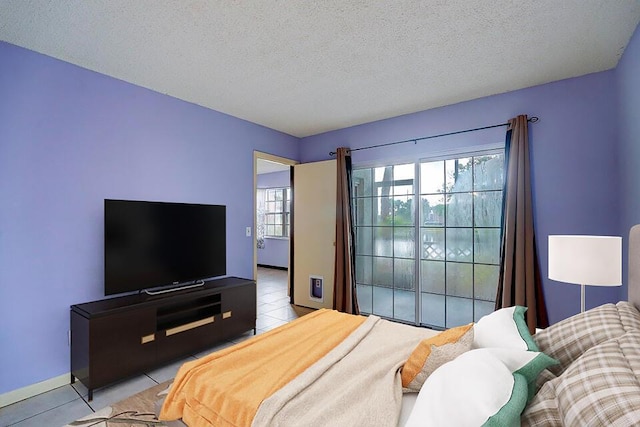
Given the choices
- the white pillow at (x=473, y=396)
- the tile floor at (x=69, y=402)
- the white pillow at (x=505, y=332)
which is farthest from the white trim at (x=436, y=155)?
the tile floor at (x=69, y=402)

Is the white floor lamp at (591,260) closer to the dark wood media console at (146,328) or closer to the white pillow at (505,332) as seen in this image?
the white pillow at (505,332)

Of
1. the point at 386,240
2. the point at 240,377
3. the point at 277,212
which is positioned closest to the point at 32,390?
the point at 240,377

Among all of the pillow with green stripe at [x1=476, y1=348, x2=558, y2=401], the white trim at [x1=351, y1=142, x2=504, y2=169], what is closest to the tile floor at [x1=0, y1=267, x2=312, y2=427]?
the pillow with green stripe at [x1=476, y1=348, x2=558, y2=401]

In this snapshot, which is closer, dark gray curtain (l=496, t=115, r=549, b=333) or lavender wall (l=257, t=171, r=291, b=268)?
dark gray curtain (l=496, t=115, r=549, b=333)

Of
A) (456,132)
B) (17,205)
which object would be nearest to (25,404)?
(17,205)

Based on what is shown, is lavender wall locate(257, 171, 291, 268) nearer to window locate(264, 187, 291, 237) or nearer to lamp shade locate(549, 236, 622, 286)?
window locate(264, 187, 291, 237)

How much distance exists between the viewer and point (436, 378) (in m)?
1.09

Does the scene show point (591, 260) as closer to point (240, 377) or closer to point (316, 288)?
point (240, 377)

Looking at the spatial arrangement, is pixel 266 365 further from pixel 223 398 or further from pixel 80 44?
pixel 80 44

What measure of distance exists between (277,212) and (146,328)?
5990mm

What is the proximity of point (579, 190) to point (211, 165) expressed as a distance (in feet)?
12.5

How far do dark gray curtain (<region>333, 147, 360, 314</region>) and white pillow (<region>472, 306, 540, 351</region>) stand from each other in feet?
8.53

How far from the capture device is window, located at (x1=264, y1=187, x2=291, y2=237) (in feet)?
27.2

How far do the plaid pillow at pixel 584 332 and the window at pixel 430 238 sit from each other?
2.06 metres
